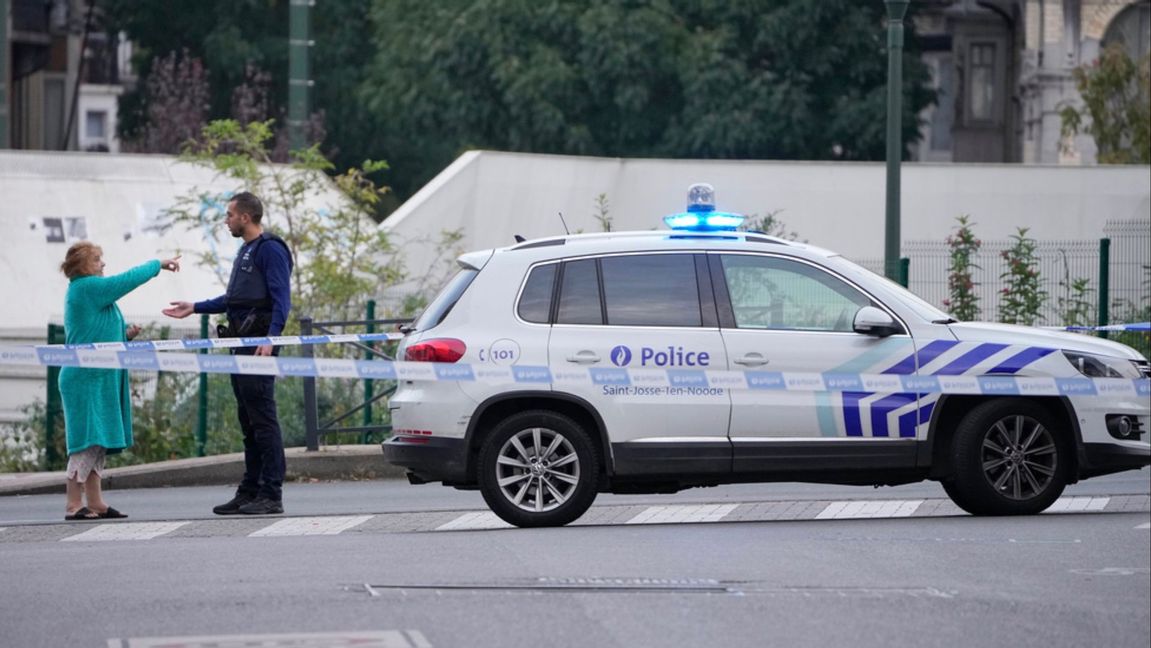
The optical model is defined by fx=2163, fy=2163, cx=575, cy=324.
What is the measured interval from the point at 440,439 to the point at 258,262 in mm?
1681

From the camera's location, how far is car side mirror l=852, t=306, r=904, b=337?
37.7 ft

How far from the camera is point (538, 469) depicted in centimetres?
1158

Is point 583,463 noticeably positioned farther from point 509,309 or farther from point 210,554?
point 210,554

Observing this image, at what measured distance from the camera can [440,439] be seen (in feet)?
37.8

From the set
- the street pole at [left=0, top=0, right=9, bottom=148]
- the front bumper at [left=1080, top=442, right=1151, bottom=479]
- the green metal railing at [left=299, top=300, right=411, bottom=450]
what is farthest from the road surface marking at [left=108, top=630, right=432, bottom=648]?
the street pole at [left=0, top=0, right=9, bottom=148]

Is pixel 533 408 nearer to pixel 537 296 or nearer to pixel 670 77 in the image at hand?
pixel 537 296

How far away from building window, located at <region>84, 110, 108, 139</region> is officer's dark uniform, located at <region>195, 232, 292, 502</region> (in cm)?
6046

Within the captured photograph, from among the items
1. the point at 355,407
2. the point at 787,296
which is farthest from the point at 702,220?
the point at 355,407

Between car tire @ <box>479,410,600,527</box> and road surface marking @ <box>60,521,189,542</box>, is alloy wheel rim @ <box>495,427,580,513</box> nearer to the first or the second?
car tire @ <box>479,410,600,527</box>

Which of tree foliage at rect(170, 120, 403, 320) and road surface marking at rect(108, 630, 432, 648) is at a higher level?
tree foliage at rect(170, 120, 403, 320)

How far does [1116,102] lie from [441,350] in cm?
2781

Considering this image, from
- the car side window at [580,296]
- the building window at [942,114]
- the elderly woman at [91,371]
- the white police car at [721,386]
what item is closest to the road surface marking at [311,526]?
the white police car at [721,386]

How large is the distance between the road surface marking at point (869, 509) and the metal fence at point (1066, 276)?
686 cm

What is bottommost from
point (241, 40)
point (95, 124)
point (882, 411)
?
point (882, 411)
